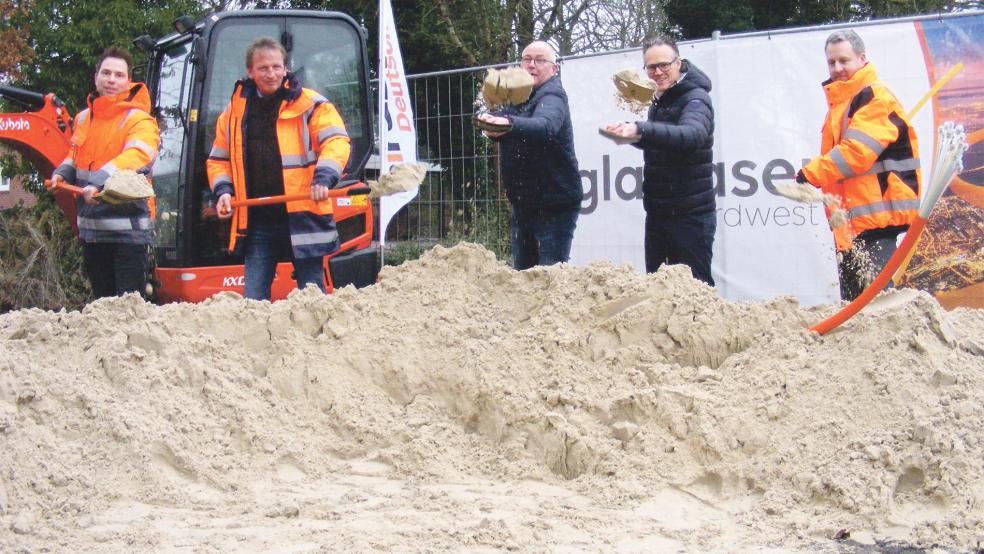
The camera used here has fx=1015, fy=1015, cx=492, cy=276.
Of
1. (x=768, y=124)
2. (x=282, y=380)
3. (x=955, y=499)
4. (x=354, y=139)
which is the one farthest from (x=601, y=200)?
(x=955, y=499)

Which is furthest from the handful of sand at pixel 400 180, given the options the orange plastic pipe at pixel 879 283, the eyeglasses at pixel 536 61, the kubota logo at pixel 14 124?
the kubota logo at pixel 14 124

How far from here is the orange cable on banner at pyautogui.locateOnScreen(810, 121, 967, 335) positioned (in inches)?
154

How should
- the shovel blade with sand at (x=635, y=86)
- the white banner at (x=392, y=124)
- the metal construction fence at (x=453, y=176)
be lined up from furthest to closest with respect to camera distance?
1. the metal construction fence at (x=453, y=176)
2. the white banner at (x=392, y=124)
3. the shovel blade with sand at (x=635, y=86)

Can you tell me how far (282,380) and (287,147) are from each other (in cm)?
187

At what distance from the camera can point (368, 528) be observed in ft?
10.3

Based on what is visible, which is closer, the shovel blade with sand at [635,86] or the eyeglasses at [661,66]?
the eyeglasses at [661,66]

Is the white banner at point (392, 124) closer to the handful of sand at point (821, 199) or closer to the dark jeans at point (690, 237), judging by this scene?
the dark jeans at point (690, 237)

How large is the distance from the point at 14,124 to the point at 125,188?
7.67 feet

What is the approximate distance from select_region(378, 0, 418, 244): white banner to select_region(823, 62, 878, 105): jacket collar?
3778mm

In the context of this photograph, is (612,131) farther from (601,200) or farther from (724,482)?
(601,200)

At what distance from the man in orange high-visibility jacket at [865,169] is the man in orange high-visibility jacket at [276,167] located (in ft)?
8.37

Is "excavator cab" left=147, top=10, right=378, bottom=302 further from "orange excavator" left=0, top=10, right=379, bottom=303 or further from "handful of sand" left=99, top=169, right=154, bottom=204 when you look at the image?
"handful of sand" left=99, top=169, right=154, bottom=204

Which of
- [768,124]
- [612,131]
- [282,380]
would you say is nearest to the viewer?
[282,380]

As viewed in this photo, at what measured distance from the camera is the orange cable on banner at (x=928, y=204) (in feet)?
12.9
